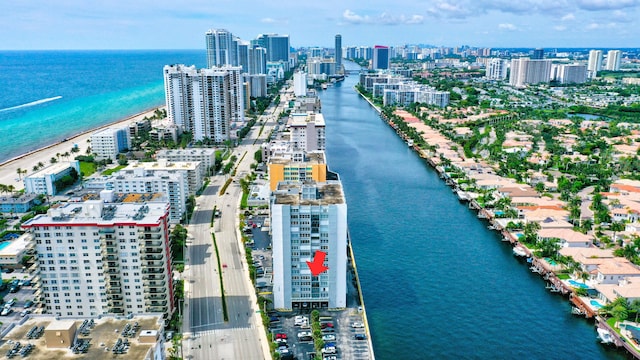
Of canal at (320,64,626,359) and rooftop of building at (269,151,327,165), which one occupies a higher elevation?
rooftop of building at (269,151,327,165)

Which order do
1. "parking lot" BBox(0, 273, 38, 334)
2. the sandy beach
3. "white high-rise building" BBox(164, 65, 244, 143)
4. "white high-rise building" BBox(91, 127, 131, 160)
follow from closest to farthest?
"parking lot" BBox(0, 273, 38, 334)
the sandy beach
"white high-rise building" BBox(91, 127, 131, 160)
"white high-rise building" BBox(164, 65, 244, 143)

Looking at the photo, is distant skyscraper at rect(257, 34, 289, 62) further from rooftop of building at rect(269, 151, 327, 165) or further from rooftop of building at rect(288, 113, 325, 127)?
rooftop of building at rect(269, 151, 327, 165)

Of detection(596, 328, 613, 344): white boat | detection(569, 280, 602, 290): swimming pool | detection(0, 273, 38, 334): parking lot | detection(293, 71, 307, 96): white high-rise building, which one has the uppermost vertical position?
detection(293, 71, 307, 96): white high-rise building

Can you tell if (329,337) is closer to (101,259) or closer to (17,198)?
(101,259)

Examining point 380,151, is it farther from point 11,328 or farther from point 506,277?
point 11,328

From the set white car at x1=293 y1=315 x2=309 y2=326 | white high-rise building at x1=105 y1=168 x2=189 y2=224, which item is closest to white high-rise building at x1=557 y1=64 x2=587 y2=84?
white high-rise building at x1=105 y1=168 x2=189 y2=224

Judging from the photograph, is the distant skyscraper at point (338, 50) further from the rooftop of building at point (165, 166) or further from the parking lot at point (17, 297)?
the parking lot at point (17, 297)
